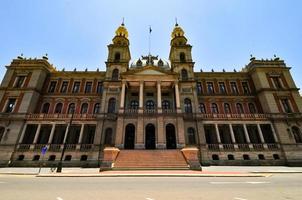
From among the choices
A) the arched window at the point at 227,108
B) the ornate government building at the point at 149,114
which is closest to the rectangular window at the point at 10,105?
the ornate government building at the point at 149,114

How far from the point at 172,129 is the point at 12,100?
95.6 feet

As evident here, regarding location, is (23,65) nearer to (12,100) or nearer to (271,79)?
(12,100)

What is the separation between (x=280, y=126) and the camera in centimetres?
2672

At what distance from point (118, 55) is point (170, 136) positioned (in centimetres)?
2050

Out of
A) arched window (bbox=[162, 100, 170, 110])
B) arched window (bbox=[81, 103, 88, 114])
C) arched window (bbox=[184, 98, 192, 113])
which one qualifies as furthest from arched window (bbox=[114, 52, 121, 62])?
arched window (bbox=[184, 98, 192, 113])

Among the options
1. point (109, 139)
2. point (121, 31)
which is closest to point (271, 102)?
point (109, 139)

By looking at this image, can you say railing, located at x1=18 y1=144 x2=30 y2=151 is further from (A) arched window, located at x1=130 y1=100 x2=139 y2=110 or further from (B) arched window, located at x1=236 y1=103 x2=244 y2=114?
(B) arched window, located at x1=236 y1=103 x2=244 y2=114

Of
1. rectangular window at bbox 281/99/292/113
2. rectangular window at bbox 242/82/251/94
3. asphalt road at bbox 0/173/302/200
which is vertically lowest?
asphalt road at bbox 0/173/302/200

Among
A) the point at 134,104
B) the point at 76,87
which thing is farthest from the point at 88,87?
the point at 134,104

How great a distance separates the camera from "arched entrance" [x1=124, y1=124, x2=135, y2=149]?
2658 centimetres

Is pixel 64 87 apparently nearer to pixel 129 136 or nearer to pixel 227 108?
pixel 129 136

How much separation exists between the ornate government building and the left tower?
21 cm

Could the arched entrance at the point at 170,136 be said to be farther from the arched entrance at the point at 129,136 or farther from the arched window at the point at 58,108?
the arched window at the point at 58,108

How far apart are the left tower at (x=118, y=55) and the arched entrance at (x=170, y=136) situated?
13.7 meters
